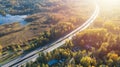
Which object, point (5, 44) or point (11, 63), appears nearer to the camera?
point (11, 63)

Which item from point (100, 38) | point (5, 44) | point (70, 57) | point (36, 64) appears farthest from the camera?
point (5, 44)

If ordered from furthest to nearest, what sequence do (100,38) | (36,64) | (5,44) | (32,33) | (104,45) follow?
(32,33) < (5,44) < (100,38) < (104,45) < (36,64)

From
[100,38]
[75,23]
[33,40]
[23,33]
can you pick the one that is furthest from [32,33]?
[100,38]

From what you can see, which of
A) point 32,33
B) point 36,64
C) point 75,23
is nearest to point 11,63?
point 36,64

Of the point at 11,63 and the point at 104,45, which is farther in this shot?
the point at 104,45

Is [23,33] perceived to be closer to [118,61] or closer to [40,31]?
[40,31]

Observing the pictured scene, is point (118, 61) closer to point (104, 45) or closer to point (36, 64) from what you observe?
point (104, 45)

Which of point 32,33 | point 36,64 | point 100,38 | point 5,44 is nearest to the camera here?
point 36,64

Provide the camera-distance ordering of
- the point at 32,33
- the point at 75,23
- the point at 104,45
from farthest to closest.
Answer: the point at 75,23 < the point at 32,33 < the point at 104,45

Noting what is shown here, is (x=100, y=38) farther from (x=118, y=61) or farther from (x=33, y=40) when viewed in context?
(x=33, y=40)
